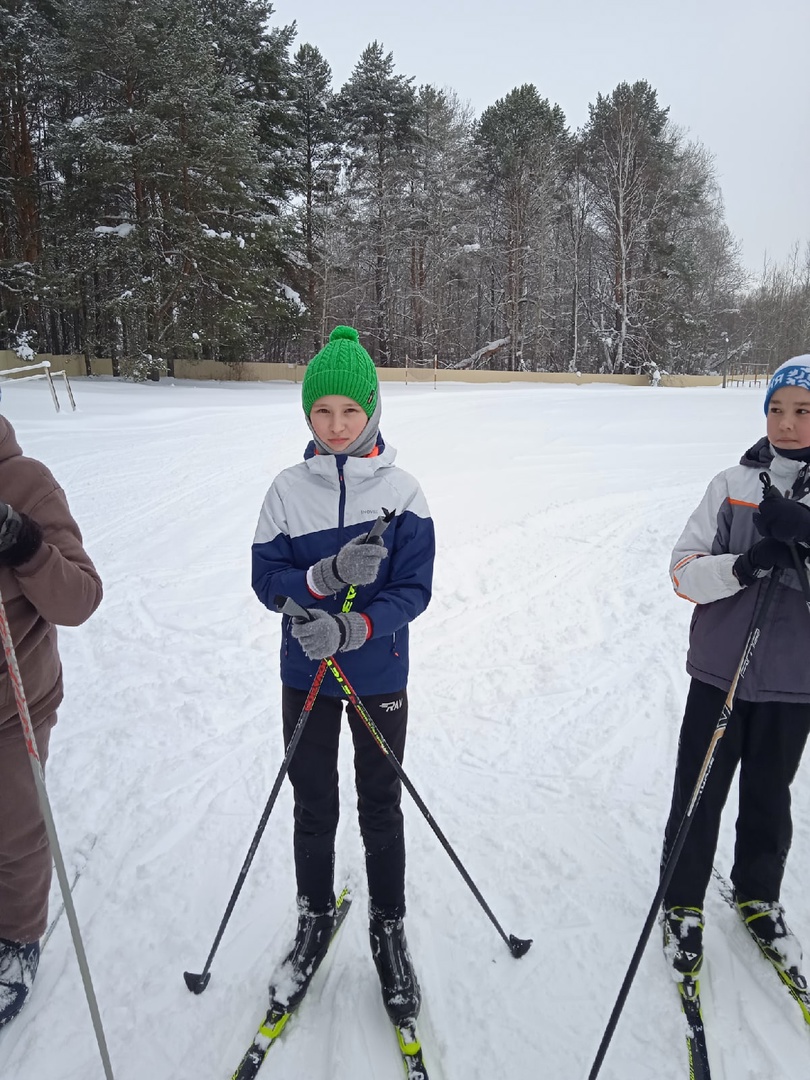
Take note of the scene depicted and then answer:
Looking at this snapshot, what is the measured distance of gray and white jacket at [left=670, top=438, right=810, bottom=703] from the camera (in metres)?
2.02

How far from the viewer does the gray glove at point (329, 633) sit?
187 cm

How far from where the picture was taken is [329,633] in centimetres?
187

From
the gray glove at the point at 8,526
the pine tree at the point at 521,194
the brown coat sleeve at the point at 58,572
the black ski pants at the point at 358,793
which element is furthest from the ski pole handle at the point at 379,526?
the pine tree at the point at 521,194

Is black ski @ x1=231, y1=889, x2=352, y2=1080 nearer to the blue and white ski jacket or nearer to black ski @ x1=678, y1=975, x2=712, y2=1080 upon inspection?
the blue and white ski jacket

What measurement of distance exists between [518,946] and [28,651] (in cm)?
194

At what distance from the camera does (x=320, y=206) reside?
96.7 ft

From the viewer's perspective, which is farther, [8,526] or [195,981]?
[195,981]

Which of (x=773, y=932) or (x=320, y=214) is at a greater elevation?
(x=320, y=214)

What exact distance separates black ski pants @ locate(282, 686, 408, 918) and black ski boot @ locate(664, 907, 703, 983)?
0.94m

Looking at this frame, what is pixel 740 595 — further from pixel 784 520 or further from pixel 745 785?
pixel 745 785

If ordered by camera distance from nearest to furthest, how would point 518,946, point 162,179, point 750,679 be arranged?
point 750,679
point 518,946
point 162,179

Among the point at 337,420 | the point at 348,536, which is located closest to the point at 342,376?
the point at 337,420

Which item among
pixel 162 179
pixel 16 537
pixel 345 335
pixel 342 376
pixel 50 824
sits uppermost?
pixel 162 179

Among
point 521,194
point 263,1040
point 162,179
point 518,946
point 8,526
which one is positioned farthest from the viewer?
point 521,194
